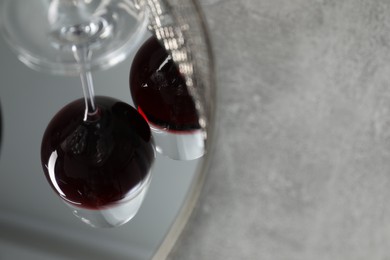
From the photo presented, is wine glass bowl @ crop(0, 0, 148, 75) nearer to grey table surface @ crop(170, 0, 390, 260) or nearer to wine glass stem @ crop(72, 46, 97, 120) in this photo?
wine glass stem @ crop(72, 46, 97, 120)

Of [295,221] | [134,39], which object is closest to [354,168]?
[295,221]

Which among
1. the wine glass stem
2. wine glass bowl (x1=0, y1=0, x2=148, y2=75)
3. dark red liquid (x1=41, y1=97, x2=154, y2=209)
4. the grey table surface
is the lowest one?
the grey table surface

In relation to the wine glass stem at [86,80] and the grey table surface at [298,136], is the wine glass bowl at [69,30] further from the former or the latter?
the grey table surface at [298,136]

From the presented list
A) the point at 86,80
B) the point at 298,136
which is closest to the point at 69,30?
the point at 86,80

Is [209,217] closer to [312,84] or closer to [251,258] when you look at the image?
[251,258]

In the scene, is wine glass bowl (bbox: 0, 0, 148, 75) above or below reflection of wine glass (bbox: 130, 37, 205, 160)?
above

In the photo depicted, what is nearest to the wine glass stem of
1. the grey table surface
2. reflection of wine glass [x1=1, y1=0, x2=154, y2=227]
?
reflection of wine glass [x1=1, y1=0, x2=154, y2=227]
